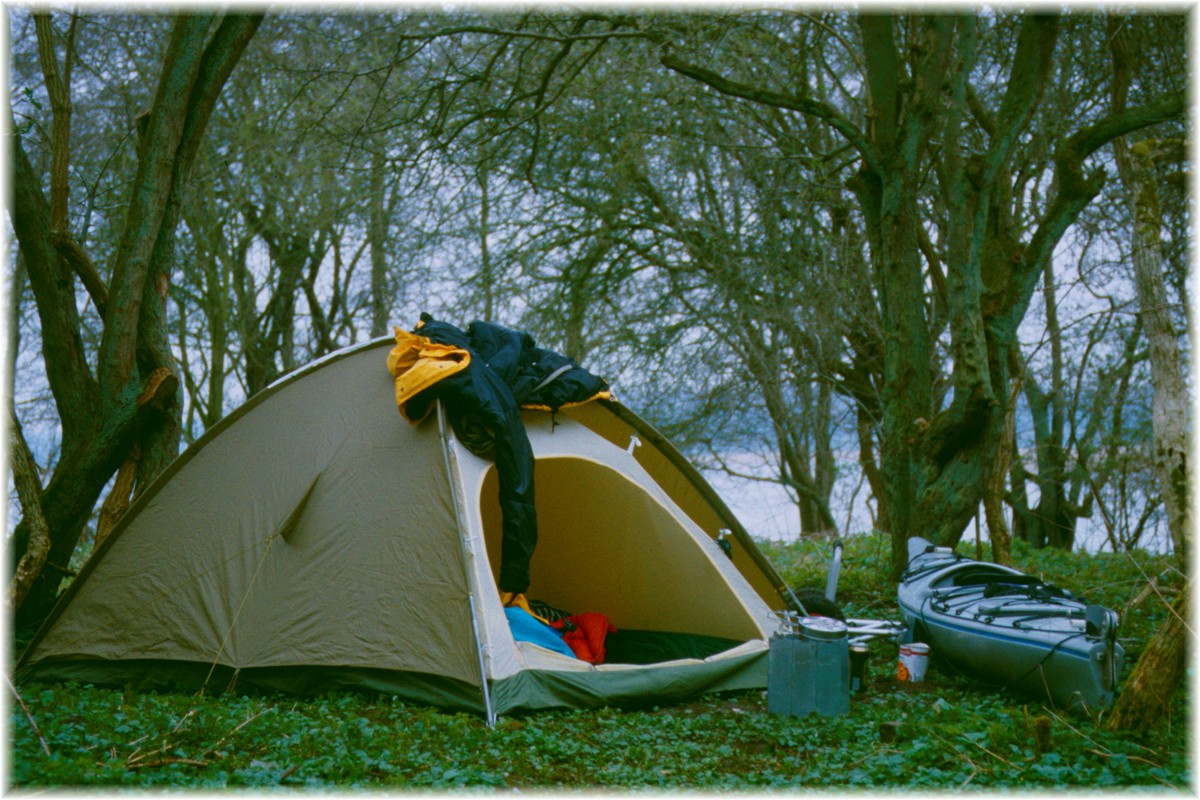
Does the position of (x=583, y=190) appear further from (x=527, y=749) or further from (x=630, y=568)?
(x=527, y=749)

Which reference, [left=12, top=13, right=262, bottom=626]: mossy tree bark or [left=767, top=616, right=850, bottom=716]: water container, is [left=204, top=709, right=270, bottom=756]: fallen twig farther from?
[left=12, top=13, right=262, bottom=626]: mossy tree bark

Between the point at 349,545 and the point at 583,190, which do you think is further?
the point at 583,190

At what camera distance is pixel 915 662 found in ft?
17.4

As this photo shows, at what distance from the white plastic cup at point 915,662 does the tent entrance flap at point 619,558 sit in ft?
2.44

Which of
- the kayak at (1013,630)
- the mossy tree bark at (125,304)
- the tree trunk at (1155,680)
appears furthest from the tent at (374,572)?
the tree trunk at (1155,680)

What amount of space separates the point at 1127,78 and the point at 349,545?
6371 mm

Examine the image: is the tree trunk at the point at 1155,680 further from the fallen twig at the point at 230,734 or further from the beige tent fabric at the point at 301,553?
the fallen twig at the point at 230,734

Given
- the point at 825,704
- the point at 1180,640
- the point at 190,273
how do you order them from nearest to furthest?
the point at 1180,640
the point at 825,704
the point at 190,273

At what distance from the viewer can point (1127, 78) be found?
308 inches

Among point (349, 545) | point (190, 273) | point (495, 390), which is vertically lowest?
point (349, 545)

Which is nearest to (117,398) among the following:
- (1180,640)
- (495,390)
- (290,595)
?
(290,595)

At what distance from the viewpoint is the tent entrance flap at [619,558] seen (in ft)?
19.0

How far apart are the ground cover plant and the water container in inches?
3.9

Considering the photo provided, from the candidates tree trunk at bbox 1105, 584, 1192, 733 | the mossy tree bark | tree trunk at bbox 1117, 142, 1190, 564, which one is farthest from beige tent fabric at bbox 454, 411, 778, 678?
tree trunk at bbox 1117, 142, 1190, 564
